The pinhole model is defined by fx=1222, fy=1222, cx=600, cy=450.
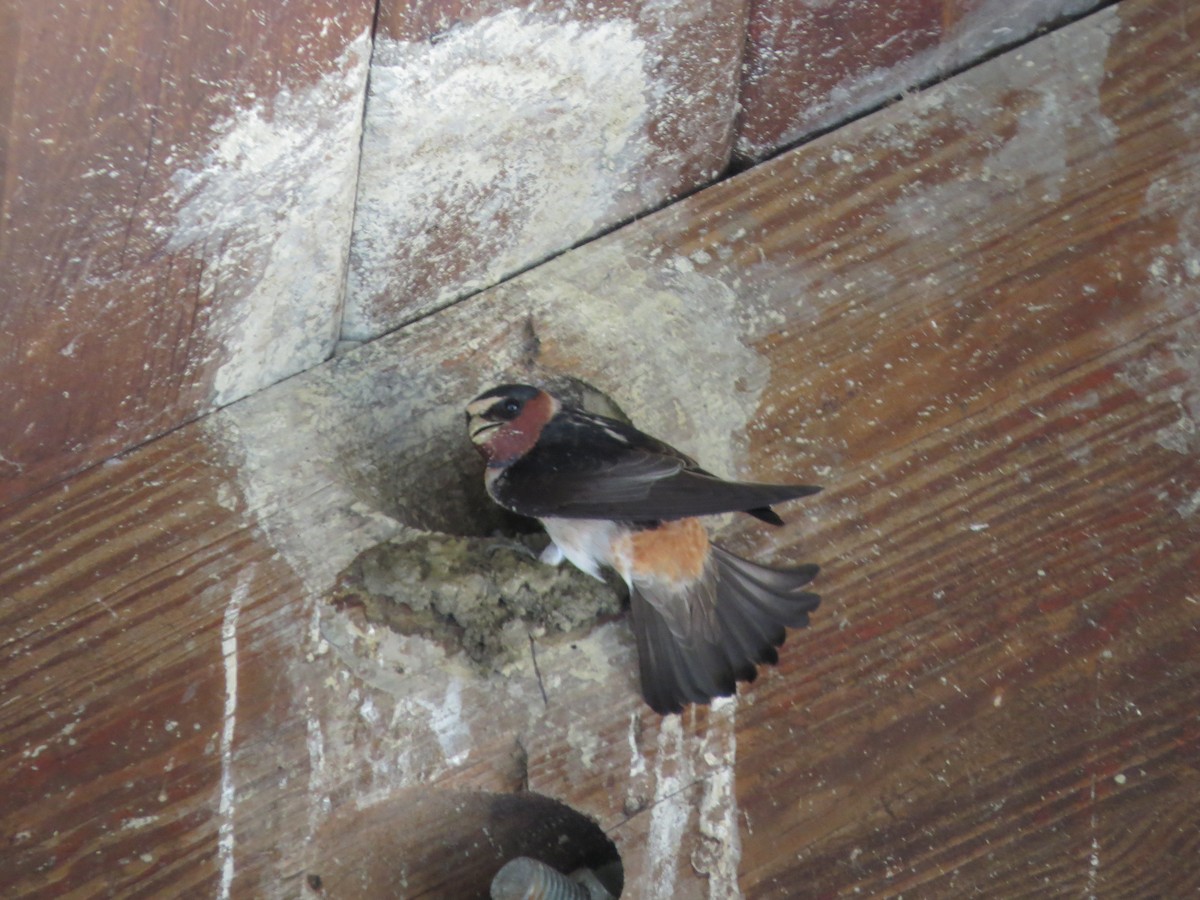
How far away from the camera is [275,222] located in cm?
141

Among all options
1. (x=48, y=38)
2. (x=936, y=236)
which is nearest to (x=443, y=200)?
(x=48, y=38)

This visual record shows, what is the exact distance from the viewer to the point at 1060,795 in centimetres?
167

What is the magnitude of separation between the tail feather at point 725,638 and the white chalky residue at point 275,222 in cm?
60

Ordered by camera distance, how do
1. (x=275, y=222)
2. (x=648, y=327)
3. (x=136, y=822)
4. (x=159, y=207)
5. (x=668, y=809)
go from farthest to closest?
(x=648, y=327), (x=668, y=809), (x=136, y=822), (x=275, y=222), (x=159, y=207)

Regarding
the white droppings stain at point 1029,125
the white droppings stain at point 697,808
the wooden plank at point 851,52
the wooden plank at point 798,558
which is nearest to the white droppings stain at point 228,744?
the wooden plank at point 798,558

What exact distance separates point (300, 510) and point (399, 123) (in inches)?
20.9

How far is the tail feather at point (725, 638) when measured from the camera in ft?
5.27

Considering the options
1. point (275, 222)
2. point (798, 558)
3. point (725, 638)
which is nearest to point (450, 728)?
point (725, 638)

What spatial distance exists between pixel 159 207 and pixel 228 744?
686 mm

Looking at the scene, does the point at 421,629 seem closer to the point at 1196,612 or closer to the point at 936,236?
the point at 936,236

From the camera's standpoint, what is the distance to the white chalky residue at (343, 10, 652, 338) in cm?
139

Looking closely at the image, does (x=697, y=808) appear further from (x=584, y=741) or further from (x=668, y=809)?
(x=584, y=741)

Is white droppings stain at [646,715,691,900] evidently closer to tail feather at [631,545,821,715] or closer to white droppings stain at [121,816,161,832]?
tail feather at [631,545,821,715]

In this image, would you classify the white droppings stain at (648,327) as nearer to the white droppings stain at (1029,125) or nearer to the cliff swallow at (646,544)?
the cliff swallow at (646,544)
